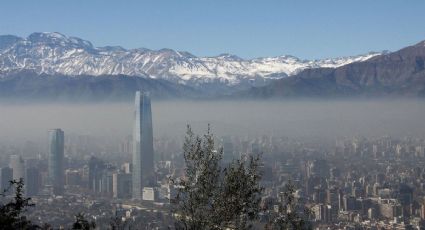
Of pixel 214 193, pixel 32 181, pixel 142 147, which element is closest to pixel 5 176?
pixel 32 181

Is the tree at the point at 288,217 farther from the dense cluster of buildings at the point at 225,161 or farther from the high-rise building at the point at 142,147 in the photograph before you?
the high-rise building at the point at 142,147

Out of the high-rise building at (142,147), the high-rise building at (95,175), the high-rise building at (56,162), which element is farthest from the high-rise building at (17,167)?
the high-rise building at (142,147)

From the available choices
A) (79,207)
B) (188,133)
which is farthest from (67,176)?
(188,133)

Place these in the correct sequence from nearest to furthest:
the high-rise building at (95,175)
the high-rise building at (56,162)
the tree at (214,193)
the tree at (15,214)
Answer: the tree at (214,193)
the tree at (15,214)
the high-rise building at (56,162)
the high-rise building at (95,175)

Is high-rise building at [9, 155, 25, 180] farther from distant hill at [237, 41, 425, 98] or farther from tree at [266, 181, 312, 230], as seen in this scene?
distant hill at [237, 41, 425, 98]

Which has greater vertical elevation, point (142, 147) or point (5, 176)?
point (142, 147)

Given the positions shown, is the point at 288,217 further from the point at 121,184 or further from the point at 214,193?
the point at 121,184
